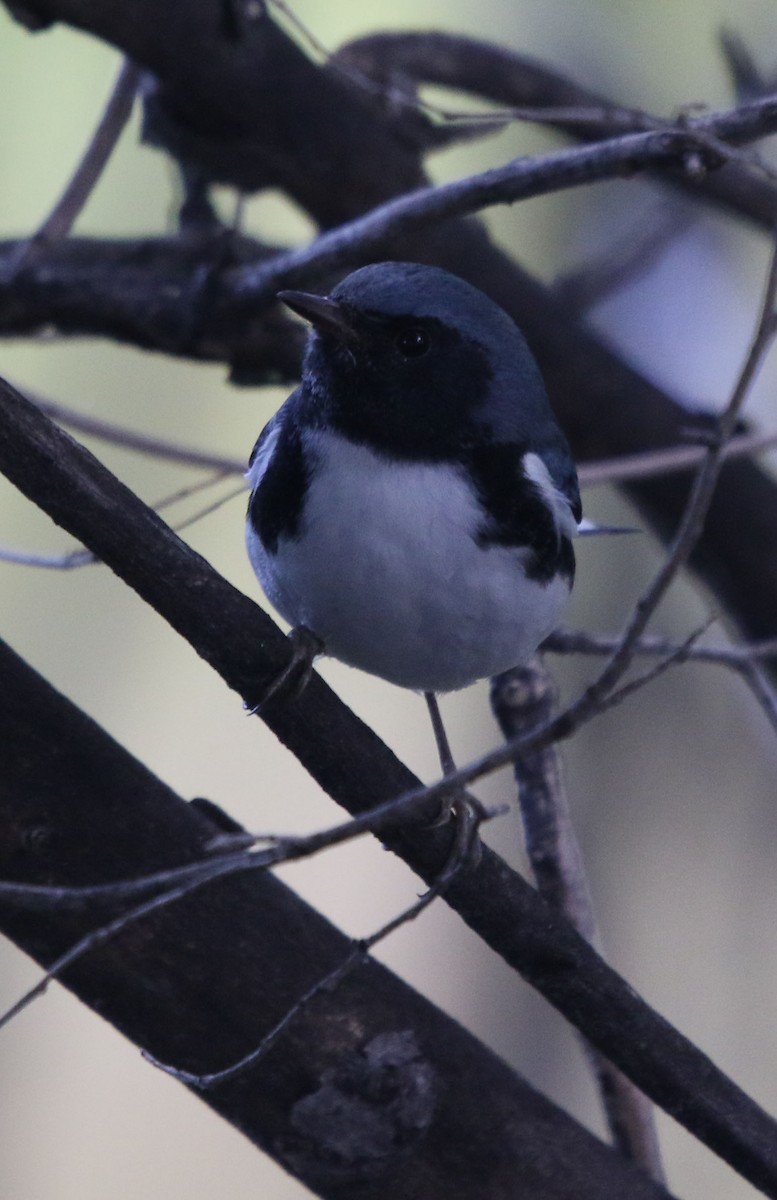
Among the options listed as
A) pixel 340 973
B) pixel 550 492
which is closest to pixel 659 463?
pixel 550 492

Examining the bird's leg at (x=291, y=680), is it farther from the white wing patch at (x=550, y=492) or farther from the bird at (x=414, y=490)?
the white wing patch at (x=550, y=492)

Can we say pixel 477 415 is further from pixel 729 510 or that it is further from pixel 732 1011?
pixel 732 1011

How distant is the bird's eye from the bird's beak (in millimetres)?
83

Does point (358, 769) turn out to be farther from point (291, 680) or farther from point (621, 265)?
point (621, 265)

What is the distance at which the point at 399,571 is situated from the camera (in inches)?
88.0

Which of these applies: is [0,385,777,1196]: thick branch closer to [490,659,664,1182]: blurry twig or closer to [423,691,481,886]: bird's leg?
[423,691,481,886]: bird's leg

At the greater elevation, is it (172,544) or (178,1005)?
(172,544)

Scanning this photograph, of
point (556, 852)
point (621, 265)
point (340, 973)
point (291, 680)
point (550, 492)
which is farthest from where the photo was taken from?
point (621, 265)

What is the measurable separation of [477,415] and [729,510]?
1375 millimetres

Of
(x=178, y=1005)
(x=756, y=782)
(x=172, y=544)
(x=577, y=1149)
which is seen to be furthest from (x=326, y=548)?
(x=756, y=782)

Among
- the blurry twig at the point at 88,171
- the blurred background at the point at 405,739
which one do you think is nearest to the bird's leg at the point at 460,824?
the blurry twig at the point at 88,171

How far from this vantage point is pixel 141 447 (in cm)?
293

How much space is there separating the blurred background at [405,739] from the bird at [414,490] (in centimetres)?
205

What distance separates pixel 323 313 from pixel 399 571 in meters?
0.46
